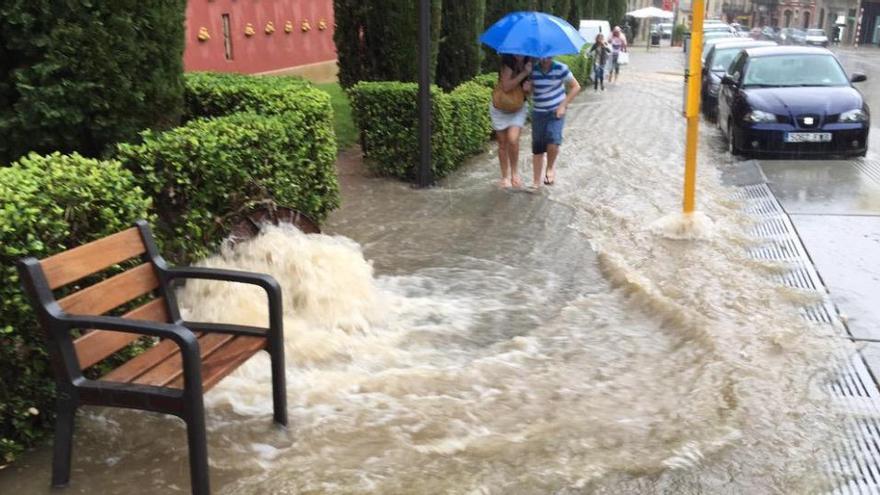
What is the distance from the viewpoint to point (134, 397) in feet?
9.98

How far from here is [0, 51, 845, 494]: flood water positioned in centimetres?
353

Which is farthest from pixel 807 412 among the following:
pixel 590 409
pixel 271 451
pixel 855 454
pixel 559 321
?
pixel 271 451

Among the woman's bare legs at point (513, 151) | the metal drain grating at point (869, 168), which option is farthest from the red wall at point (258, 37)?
the metal drain grating at point (869, 168)

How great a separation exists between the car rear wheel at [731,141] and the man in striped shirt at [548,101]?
3.71m

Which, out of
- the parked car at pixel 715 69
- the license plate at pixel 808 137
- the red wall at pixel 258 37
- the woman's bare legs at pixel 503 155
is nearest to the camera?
the woman's bare legs at pixel 503 155

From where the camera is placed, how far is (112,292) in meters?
3.45

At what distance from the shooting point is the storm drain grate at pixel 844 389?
3557mm

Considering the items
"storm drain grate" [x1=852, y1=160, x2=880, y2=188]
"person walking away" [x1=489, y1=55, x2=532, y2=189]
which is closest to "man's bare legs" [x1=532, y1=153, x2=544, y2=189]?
"person walking away" [x1=489, y1=55, x2=532, y2=189]

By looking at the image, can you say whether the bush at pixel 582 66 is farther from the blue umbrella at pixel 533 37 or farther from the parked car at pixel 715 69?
the blue umbrella at pixel 533 37

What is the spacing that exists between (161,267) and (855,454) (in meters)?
3.30

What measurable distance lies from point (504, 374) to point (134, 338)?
1978 mm

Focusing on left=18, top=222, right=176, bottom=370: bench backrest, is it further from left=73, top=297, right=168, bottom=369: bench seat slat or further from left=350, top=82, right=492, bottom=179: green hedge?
left=350, top=82, right=492, bottom=179: green hedge

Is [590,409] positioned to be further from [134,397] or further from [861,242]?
[861,242]

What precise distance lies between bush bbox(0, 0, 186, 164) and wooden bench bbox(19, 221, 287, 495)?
5.29 ft
